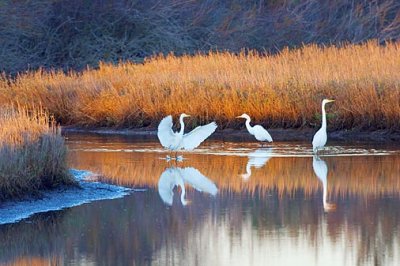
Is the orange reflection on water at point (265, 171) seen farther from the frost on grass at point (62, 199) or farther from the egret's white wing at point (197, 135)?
the frost on grass at point (62, 199)

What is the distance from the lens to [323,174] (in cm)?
1388

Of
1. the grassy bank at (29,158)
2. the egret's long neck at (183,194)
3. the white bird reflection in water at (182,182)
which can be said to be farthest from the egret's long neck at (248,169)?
the grassy bank at (29,158)

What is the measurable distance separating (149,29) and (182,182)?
20.5 metres

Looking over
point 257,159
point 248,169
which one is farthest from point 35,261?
point 257,159

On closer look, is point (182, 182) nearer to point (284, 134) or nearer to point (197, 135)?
point (197, 135)

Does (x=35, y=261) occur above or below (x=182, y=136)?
below

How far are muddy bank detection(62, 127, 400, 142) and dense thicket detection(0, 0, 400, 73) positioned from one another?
35.0ft

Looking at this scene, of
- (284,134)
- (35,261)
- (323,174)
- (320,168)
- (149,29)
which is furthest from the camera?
(149,29)

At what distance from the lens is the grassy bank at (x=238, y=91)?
1961 centimetres

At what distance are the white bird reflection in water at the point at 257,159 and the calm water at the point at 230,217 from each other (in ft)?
0.11

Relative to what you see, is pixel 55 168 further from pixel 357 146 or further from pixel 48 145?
pixel 357 146

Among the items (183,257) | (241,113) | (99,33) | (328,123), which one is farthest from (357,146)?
(99,33)

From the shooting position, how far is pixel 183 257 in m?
8.62

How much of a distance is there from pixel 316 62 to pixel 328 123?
2473 mm
